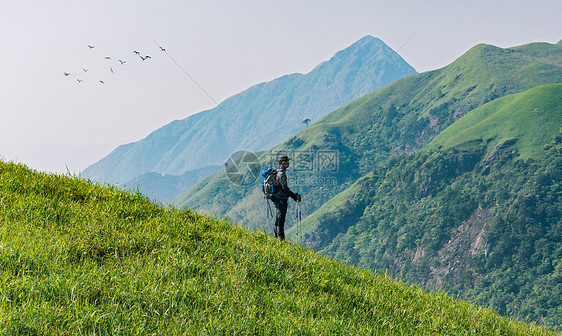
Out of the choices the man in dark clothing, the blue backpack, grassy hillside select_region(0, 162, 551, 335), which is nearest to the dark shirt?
the man in dark clothing

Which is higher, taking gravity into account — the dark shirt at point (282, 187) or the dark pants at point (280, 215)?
the dark shirt at point (282, 187)

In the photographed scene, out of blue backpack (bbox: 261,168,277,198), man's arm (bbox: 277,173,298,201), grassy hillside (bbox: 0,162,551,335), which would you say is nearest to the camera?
grassy hillside (bbox: 0,162,551,335)

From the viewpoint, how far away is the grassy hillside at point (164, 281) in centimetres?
483

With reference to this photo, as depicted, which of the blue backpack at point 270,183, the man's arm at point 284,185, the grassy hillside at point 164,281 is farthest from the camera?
the blue backpack at point 270,183

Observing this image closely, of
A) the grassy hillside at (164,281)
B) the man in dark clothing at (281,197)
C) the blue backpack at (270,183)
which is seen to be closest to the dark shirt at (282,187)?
the man in dark clothing at (281,197)

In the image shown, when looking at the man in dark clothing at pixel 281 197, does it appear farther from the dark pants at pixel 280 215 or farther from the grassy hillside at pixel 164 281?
the grassy hillside at pixel 164 281

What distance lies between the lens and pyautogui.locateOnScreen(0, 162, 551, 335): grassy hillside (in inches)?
190

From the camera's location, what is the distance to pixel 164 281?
573 centimetres

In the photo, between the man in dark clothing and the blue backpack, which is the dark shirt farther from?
the blue backpack

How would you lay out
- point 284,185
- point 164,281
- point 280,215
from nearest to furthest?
point 164,281
point 284,185
point 280,215

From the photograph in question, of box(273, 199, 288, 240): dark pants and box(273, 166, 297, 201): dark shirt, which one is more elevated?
box(273, 166, 297, 201): dark shirt

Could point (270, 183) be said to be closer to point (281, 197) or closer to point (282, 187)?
point (282, 187)

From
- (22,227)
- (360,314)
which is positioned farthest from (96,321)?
(360,314)

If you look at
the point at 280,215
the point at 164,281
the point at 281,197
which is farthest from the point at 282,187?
the point at 164,281
